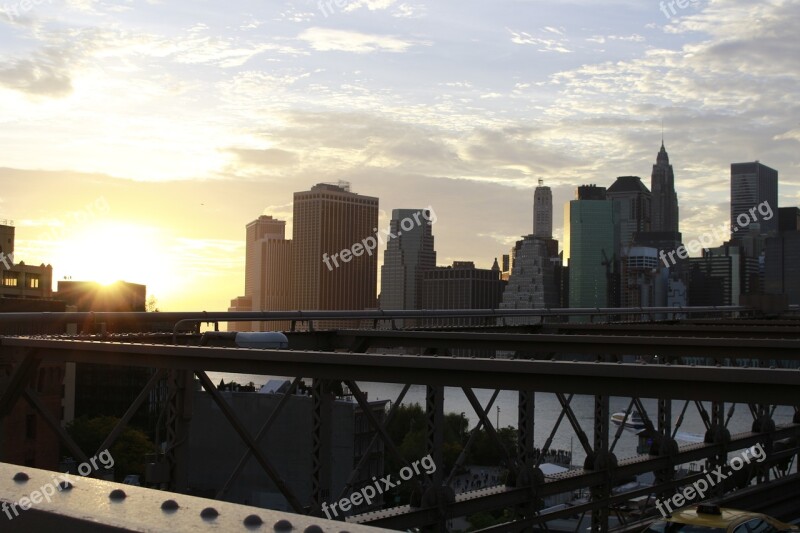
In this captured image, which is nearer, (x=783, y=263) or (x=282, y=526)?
(x=282, y=526)

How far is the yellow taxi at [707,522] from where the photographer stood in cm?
1073

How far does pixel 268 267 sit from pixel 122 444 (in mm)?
78995

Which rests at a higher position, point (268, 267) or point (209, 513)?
point (268, 267)

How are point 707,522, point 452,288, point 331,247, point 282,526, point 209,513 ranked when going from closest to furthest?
point 282,526
point 209,513
point 707,522
point 331,247
point 452,288

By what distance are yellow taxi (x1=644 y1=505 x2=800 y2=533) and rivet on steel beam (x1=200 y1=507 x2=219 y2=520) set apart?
9.88m

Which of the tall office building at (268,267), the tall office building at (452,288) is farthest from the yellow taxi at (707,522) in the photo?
the tall office building at (452,288)

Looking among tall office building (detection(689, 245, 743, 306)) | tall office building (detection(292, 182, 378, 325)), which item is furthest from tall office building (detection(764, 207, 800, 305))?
tall office building (detection(292, 182, 378, 325))

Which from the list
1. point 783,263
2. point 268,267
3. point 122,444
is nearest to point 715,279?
point 783,263

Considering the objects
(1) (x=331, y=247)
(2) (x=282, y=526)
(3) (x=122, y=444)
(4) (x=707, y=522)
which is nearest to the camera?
(2) (x=282, y=526)

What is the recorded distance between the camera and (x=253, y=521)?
77.7 inches

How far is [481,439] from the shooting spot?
82438 mm

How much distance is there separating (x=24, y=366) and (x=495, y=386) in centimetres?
422

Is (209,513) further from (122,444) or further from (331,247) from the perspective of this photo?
(331,247)

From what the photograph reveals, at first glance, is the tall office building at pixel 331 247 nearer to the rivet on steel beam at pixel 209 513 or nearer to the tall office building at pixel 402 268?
the tall office building at pixel 402 268
